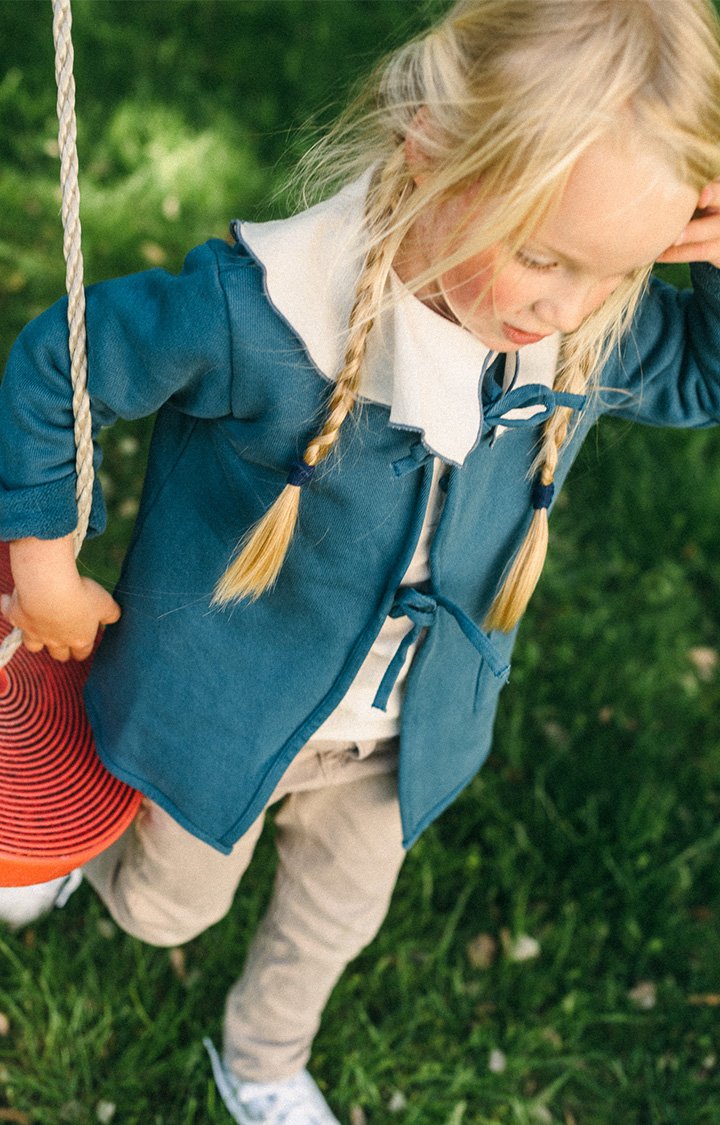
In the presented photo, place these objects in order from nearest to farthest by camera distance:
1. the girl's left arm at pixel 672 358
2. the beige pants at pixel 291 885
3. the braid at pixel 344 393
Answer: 1. the braid at pixel 344 393
2. the girl's left arm at pixel 672 358
3. the beige pants at pixel 291 885

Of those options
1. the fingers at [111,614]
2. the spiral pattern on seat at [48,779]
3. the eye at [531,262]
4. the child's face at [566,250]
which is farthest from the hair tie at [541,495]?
the spiral pattern on seat at [48,779]

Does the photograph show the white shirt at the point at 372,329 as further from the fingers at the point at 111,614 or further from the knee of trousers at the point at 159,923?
the knee of trousers at the point at 159,923

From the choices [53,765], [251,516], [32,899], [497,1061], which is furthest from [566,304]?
[497,1061]

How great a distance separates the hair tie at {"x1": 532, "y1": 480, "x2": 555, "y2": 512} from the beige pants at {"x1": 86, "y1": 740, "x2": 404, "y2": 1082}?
448 mm

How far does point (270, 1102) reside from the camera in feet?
7.30

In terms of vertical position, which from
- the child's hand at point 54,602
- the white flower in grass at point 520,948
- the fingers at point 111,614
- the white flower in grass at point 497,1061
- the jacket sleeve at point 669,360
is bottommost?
the white flower in grass at point 497,1061

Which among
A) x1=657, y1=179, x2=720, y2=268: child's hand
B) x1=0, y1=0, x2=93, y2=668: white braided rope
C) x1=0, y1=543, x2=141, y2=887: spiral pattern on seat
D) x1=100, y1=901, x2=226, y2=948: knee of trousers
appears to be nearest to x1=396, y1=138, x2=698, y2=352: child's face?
x1=657, y1=179, x2=720, y2=268: child's hand

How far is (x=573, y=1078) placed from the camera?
2443 mm

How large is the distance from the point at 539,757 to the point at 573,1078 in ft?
2.18

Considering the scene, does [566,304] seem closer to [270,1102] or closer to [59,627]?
[59,627]

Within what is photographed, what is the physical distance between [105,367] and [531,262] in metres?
0.49

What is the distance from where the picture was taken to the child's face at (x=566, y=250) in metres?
1.35

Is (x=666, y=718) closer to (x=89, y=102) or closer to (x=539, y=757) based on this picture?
(x=539, y=757)

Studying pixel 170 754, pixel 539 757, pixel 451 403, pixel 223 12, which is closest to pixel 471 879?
pixel 539 757
